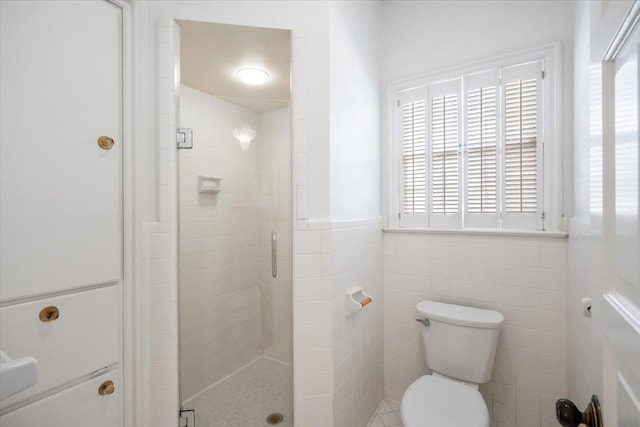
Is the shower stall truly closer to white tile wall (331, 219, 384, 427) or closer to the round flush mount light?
the round flush mount light

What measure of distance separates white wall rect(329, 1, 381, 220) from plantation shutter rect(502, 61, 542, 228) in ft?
2.52

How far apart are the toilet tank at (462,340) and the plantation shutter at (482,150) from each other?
55cm

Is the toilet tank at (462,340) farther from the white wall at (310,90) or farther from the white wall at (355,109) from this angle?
the white wall at (310,90)

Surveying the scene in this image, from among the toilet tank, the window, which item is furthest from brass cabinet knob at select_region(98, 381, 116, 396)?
the window

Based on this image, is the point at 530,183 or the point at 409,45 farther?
the point at 409,45

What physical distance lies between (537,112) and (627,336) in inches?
62.2

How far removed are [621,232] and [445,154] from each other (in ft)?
4.84

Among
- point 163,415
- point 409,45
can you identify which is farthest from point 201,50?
point 163,415

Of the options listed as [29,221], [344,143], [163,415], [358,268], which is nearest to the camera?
[29,221]

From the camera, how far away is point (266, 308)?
161cm

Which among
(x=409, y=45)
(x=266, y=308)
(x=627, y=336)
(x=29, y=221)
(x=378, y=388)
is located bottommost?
(x=378, y=388)

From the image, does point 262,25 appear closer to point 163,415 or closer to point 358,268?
point 358,268

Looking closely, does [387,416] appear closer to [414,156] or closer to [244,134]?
[414,156]

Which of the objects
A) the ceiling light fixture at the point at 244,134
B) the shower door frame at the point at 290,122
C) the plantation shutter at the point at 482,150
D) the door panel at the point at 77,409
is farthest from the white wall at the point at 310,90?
the door panel at the point at 77,409
